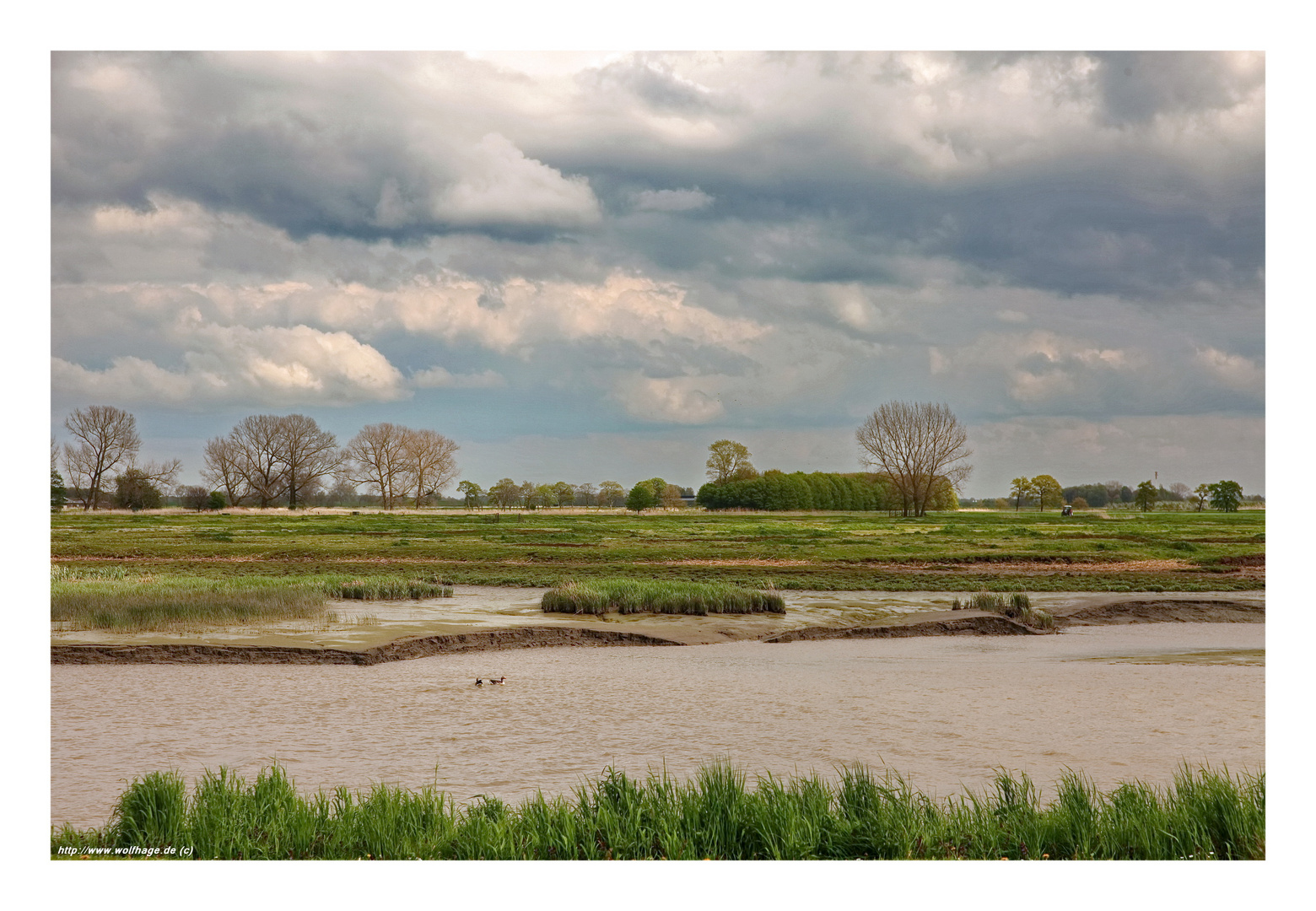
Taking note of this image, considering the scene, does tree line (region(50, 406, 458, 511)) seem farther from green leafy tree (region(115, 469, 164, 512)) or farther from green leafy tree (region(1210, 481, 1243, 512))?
green leafy tree (region(1210, 481, 1243, 512))

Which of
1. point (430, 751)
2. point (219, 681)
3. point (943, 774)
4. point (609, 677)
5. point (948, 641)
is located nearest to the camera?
point (943, 774)

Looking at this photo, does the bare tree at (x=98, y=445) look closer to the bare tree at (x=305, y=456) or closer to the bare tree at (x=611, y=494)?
the bare tree at (x=305, y=456)

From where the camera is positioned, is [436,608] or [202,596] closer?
[202,596]

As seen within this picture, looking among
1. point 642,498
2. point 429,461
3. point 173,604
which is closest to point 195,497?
point 429,461

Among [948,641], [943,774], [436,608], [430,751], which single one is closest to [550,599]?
[436,608]

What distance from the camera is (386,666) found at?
12398 millimetres

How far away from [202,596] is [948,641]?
46.8 feet

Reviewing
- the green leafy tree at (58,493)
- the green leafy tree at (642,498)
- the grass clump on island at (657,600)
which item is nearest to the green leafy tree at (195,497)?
the green leafy tree at (58,493)

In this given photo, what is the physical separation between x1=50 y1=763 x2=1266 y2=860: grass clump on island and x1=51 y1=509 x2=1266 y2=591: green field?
18.7 m

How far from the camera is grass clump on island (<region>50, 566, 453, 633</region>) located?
1534 centimetres
